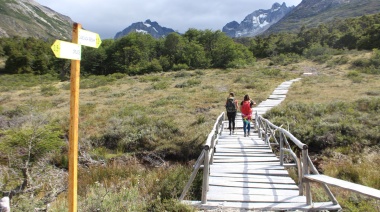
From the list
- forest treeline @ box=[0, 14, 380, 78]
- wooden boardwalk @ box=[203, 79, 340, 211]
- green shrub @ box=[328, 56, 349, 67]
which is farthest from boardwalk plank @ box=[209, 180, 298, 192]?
forest treeline @ box=[0, 14, 380, 78]

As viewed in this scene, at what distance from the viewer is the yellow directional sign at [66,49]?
3.04 meters

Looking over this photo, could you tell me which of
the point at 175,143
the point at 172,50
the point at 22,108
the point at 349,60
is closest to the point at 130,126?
the point at 175,143

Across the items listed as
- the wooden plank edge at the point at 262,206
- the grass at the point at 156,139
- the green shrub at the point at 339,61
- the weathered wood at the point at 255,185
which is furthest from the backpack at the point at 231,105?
the green shrub at the point at 339,61

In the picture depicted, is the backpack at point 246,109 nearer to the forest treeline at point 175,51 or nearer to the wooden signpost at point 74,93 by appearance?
the wooden signpost at point 74,93

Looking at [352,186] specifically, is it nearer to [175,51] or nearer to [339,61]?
[339,61]

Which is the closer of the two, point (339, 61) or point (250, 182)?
point (250, 182)

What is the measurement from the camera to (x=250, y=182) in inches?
253

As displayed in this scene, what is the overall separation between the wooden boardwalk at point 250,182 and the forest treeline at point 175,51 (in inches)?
1765

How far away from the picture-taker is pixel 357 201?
519 centimetres

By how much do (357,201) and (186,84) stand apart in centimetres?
2568

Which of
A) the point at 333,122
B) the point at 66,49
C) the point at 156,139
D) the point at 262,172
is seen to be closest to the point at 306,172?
the point at 262,172

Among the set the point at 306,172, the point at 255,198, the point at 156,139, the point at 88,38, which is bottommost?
the point at 156,139

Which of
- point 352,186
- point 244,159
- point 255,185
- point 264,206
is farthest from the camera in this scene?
point 244,159

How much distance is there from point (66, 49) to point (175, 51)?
61.6 meters
